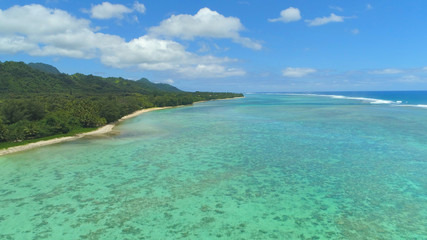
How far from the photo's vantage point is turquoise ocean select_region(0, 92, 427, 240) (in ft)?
39.4

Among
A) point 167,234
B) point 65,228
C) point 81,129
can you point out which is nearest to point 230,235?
point 167,234

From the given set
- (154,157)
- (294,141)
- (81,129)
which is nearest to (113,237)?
(154,157)

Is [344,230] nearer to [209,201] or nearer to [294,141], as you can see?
[209,201]

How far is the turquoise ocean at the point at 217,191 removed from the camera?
12.0 m

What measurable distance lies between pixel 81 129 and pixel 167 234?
32368 millimetres

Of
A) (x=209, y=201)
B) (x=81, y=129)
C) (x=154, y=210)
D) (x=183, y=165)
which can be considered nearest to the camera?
(x=154, y=210)

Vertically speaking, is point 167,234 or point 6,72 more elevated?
point 6,72

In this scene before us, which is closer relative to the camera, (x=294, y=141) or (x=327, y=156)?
(x=327, y=156)

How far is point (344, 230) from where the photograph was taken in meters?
11.7

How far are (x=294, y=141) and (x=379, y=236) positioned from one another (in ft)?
67.3

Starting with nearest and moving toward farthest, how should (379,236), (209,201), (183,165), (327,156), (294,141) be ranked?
(379,236) → (209,201) → (183,165) → (327,156) → (294,141)

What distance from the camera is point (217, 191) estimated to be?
1628 centimetres

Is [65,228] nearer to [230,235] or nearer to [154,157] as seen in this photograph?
[230,235]

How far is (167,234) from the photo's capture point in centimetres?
1165
